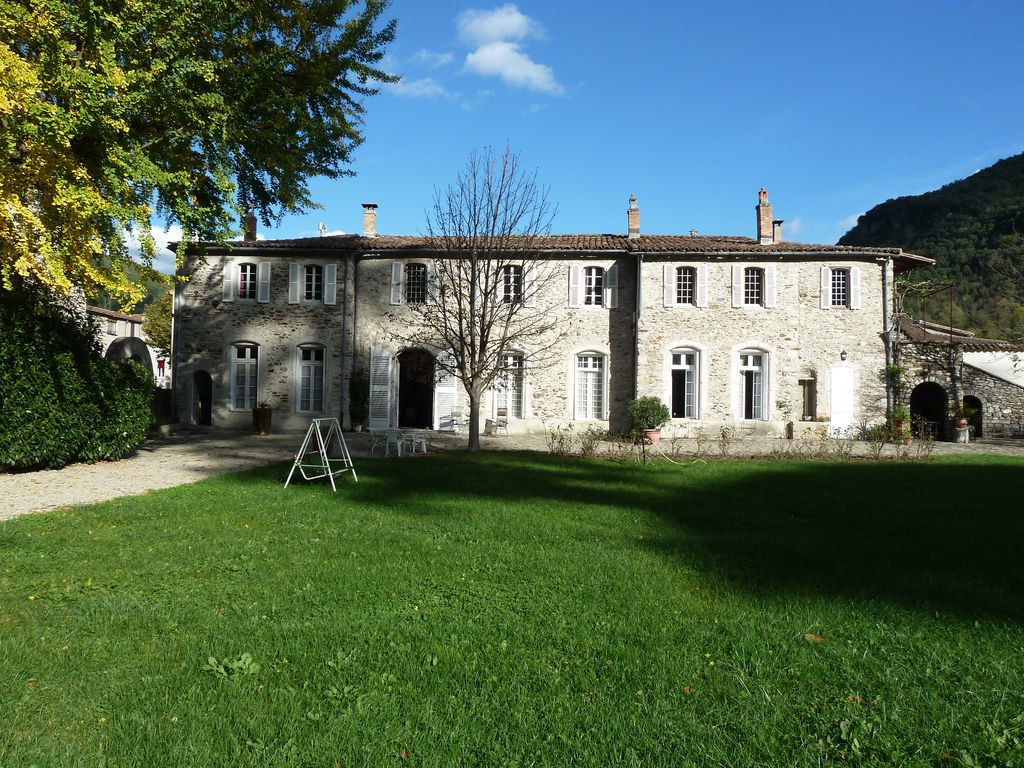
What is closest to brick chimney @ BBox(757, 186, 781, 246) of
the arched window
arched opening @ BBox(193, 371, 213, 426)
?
the arched window

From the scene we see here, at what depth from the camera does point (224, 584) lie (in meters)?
4.30

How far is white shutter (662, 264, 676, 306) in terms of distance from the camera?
1859cm

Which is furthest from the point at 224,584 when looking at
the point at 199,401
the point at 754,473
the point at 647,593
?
the point at 199,401

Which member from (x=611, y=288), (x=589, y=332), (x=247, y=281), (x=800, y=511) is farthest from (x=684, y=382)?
(x=247, y=281)

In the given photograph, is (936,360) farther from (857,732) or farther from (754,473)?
(857,732)

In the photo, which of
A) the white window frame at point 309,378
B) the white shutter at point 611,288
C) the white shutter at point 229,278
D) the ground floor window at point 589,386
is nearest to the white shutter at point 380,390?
the white window frame at point 309,378

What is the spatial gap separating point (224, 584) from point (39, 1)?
24.7 ft

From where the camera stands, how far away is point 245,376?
773 inches

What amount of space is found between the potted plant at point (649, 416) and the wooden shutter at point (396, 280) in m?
8.30

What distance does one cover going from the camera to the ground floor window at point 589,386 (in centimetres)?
1908

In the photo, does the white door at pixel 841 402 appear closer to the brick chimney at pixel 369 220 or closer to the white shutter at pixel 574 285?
the white shutter at pixel 574 285

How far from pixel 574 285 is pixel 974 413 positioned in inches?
548

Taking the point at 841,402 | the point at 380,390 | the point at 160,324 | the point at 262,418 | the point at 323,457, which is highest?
the point at 160,324

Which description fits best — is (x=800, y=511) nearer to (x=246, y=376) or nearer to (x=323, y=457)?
(x=323, y=457)
